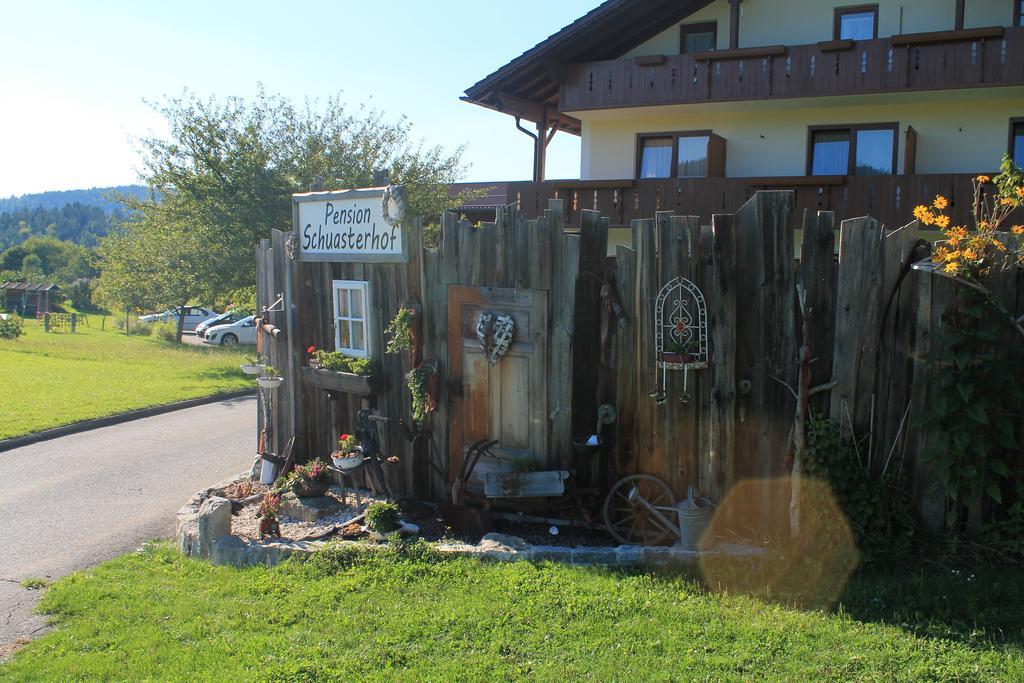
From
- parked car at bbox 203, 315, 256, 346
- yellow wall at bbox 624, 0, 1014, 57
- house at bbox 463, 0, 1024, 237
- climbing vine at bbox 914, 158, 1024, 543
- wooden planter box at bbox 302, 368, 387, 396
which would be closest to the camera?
climbing vine at bbox 914, 158, 1024, 543

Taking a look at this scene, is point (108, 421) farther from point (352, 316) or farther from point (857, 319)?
point (857, 319)

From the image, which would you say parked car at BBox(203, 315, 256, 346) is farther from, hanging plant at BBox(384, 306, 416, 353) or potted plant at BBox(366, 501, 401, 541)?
potted plant at BBox(366, 501, 401, 541)

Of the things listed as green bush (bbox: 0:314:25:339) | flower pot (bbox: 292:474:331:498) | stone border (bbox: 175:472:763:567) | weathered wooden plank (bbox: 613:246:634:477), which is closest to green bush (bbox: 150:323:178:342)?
green bush (bbox: 0:314:25:339)

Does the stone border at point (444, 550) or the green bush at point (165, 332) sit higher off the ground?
the stone border at point (444, 550)

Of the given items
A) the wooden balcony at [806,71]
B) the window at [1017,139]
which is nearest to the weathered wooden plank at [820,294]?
the wooden balcony at [806,71]

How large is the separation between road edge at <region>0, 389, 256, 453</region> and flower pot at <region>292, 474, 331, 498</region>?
6359 millimetres

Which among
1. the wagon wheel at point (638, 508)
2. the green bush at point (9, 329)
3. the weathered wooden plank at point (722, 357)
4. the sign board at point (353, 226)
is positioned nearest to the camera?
the weathered wooden plank at point (722, 357)

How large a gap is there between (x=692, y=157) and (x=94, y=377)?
14879mm

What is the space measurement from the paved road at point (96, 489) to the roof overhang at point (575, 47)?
9.24 m

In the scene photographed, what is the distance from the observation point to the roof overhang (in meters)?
16.6

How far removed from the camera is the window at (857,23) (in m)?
15.9

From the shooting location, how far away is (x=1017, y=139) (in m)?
15.4

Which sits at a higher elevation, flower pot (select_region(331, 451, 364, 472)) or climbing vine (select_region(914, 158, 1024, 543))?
climbing vine (select_region(914, 158, 1024, 543))

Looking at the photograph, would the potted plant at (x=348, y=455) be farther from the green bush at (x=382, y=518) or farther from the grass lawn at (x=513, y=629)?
the grass lawn at (x=513, y=629)
